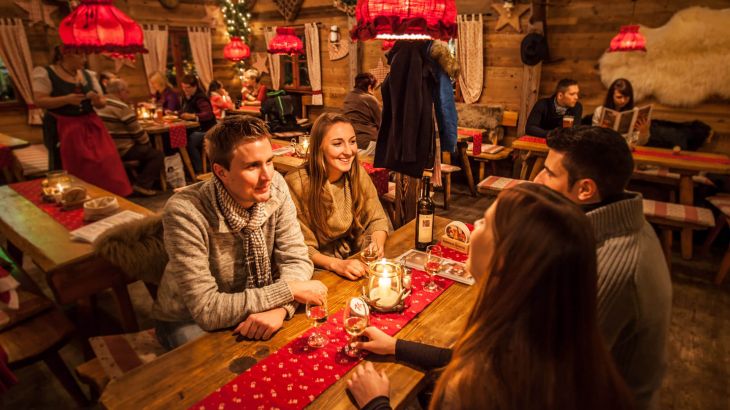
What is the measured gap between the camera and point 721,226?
3967mm

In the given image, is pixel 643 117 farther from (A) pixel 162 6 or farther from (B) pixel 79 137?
(A) pixel 162 6

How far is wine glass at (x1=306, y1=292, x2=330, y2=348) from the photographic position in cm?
141

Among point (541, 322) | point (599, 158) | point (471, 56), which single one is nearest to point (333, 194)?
point (599, 158)

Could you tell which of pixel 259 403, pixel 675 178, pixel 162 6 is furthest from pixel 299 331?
pixel 162 6

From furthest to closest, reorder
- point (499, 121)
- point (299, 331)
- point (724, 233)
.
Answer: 1. point (499, 121)
2. point (724, 233)
3. point (299, 331)

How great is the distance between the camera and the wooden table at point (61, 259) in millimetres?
2084

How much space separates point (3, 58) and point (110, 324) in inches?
260

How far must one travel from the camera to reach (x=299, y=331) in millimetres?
1494

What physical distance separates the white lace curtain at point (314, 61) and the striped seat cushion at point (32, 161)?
5.13 meters

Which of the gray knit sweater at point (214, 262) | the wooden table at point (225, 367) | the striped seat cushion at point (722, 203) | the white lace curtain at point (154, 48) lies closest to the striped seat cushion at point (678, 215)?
the striped seat cushion at point (722, 203)

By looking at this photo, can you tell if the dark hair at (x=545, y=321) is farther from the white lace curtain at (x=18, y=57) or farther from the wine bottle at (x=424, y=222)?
Result: the white lace curtain at (x=18, y=57)

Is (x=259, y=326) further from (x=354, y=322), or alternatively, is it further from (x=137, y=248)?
(x=137, y=248)

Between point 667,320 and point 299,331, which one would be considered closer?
point 667,320

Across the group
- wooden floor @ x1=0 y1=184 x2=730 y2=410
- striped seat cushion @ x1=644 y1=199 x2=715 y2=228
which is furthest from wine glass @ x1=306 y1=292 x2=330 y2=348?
striped seat cushion @ x1=644 y1=199 x2=715 y2=228
